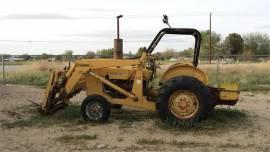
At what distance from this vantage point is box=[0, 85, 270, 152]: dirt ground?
30.8 ft

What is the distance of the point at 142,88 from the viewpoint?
38.8ft

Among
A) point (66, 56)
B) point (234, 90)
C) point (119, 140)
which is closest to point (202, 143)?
point (119, 140)

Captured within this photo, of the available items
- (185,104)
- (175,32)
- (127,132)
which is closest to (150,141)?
(127,132)

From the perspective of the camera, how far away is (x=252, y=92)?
63.5 ft

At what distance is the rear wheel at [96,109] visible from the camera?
11.6m

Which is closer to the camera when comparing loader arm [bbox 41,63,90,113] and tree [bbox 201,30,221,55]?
loader arm [bbox 41,63,90,113]

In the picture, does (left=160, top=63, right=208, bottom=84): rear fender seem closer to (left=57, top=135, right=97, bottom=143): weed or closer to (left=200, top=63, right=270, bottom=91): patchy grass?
(left=57, top=135, right=97, bottom=143): weed

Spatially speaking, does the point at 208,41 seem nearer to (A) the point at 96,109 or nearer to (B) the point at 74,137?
(A) the point at 96,109

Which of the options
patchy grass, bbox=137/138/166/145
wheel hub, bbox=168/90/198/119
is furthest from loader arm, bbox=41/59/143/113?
patchy grass, bbox=137/138/166/145

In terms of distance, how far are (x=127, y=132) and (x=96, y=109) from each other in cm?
130

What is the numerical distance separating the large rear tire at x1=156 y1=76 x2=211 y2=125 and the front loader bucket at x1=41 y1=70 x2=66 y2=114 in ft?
8.61

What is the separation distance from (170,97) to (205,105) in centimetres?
74

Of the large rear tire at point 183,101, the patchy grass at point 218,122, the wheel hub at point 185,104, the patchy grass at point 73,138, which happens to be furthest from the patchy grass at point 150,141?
the wheel hub at point 185,104

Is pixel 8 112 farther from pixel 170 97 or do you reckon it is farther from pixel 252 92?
pixel 252 92
